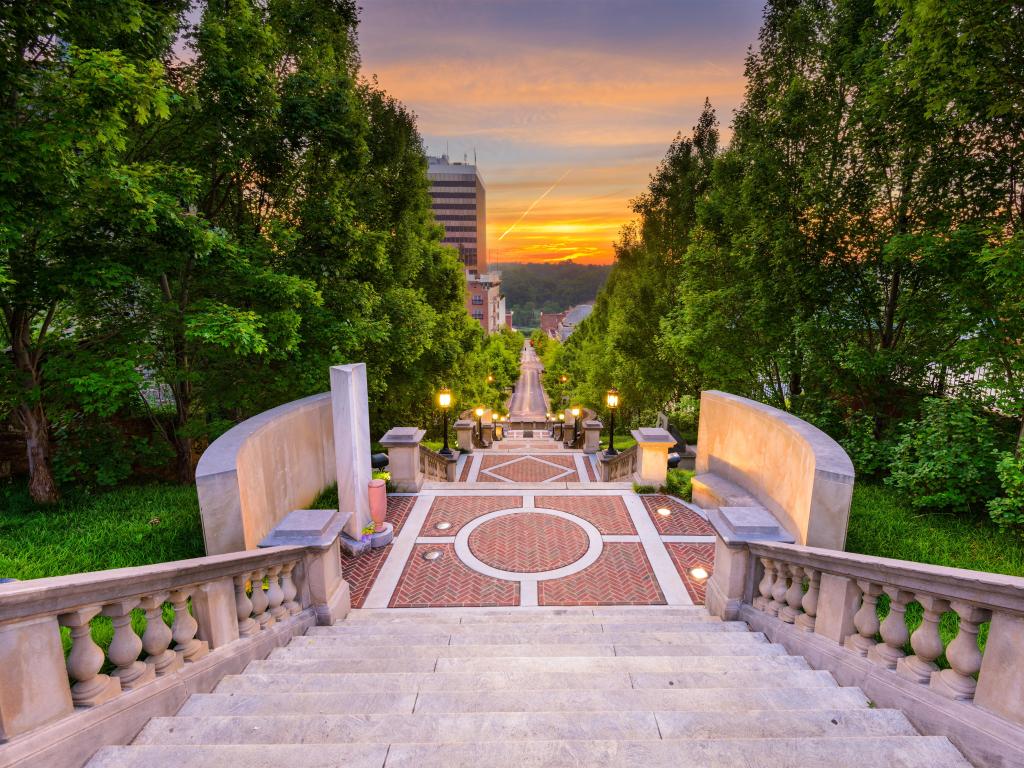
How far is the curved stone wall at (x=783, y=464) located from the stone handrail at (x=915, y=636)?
1.34 metres

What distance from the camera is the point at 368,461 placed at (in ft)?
29.0

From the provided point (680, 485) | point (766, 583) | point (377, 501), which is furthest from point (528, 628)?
point (680, 485)

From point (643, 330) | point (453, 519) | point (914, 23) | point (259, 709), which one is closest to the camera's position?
point (259, 709)

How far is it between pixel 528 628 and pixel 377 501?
4488 millimetres

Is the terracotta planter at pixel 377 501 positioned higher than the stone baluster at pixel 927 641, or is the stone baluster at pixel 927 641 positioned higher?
the stone baluster at pixel 927 641

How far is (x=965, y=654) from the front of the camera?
122 inches

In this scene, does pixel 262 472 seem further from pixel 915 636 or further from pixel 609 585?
pixel 915 636

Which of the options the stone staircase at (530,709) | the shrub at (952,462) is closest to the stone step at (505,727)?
the stone staircase at (530,709)

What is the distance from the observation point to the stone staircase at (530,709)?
8.99 ft

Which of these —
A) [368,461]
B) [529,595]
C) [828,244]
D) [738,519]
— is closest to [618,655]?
[738,519]

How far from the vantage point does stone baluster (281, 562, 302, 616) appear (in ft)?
17.6

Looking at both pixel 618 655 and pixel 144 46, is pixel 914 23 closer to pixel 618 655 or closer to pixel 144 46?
pixel 618 655

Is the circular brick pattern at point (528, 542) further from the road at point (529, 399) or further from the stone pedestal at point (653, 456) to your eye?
the road at point (529, 399)

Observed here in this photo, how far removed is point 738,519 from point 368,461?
6.22 meters
